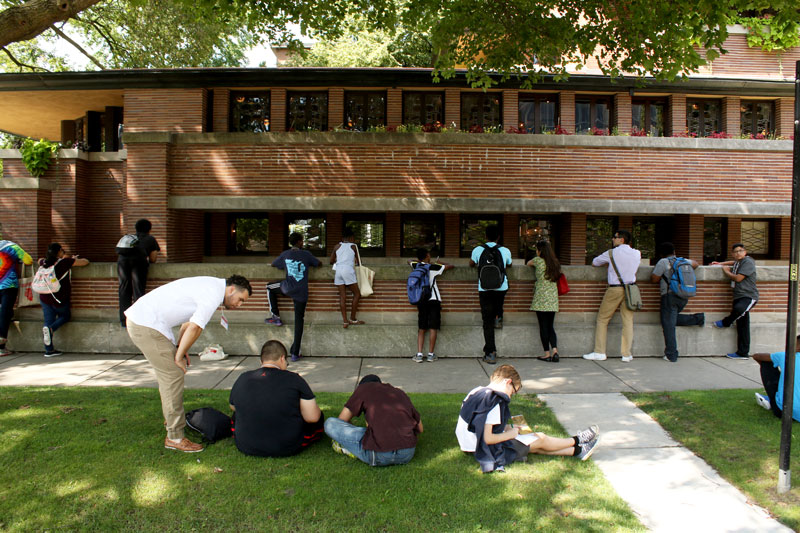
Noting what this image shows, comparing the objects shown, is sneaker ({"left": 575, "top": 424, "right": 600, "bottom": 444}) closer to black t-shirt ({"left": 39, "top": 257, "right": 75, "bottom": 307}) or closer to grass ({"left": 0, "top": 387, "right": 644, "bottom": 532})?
grass ({"left": 0, "top": 387, "right": 644, "bottom": 532})

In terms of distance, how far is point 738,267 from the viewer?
8.82 metres

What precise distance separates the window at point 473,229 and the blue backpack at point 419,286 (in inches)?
177

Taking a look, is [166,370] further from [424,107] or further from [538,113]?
[538,113]

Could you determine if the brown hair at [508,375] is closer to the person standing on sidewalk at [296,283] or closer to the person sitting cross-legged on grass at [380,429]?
the person sitting cross-legged on grass at [380,429]

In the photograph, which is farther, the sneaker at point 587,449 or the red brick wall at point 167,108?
the red brick wall at point 167,108

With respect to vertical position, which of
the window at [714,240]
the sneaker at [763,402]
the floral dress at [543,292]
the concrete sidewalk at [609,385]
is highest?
the window at [714,240]

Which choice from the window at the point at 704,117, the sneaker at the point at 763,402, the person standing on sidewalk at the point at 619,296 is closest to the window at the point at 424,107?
the person standing on sidewalk at the point at 619,296

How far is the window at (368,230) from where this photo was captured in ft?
42.0

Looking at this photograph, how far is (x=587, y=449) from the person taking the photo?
4.68 metres

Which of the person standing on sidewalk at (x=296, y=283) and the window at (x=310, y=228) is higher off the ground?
the window at (x=310, y=228)

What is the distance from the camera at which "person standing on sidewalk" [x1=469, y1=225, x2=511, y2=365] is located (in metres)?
8.28

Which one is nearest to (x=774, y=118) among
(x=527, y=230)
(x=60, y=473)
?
(x=527, y=230)

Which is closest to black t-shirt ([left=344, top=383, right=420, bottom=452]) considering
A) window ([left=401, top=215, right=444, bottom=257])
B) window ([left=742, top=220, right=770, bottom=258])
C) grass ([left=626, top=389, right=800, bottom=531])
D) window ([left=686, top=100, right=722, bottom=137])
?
grass ([left=626, top=389, right=800, bottom=531])

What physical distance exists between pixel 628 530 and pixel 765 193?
10.6 m
